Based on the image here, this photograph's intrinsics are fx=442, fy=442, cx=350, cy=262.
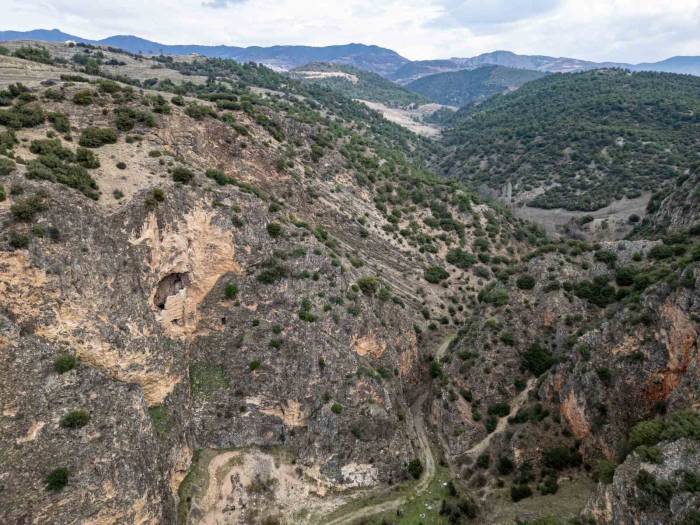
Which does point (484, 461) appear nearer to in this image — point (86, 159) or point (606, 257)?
point (606, 257)

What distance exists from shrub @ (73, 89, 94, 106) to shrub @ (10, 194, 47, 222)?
78.0 ft

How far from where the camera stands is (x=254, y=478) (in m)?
42.0

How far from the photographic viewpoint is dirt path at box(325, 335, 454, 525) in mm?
41344

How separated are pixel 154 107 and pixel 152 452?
146 feet

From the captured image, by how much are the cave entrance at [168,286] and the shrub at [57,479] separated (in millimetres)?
16375

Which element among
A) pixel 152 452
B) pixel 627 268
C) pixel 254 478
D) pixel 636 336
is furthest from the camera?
pixel 627 268

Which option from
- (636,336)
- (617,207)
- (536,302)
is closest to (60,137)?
(536,302)

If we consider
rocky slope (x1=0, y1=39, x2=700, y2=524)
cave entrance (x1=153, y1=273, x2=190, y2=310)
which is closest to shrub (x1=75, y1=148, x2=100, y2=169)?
rocky slope (x1=0, y1=39, x2=700, y2=524)

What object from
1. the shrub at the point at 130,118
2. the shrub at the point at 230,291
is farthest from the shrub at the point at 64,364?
the shrub at the point at 130,118

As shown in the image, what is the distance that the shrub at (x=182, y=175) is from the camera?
47.9 m

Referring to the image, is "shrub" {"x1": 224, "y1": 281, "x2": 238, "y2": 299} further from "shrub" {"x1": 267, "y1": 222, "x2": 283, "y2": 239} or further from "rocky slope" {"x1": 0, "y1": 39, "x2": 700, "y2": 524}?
"shrub" {"x1": 267, "y1": 222, "x2": 283, "y2": 239}

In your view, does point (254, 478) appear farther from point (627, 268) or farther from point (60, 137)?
point (627, 268)

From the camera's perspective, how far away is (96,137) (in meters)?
48.8

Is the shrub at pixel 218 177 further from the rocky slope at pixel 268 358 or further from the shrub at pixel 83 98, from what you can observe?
the shrub at pixel 83 98
